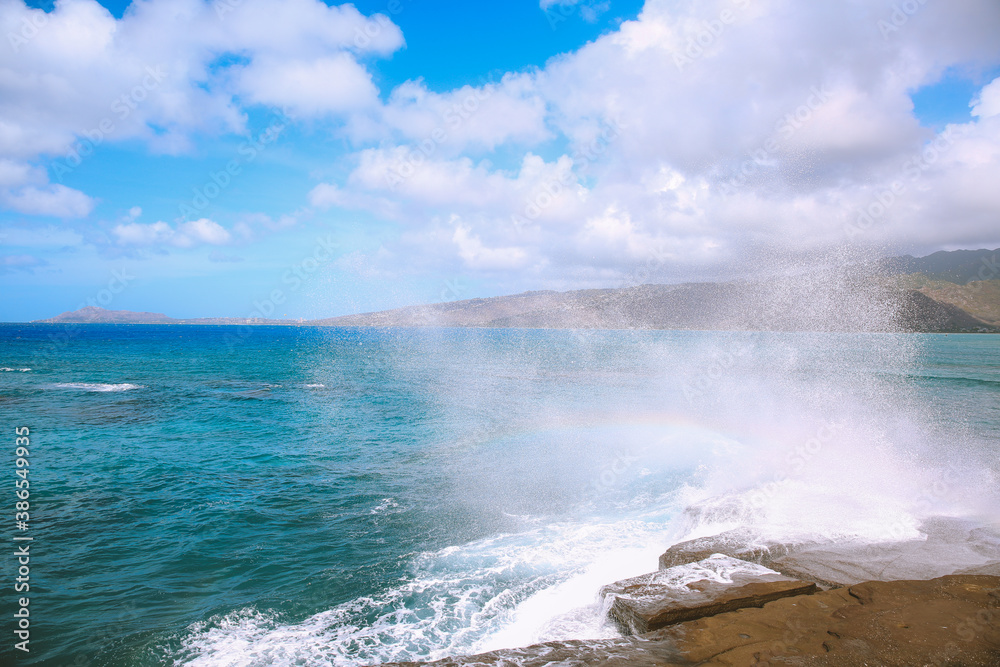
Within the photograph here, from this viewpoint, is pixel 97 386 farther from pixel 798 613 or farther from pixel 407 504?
pixel 798 613

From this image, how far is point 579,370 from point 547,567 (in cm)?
4638

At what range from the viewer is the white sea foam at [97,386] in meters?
38.5

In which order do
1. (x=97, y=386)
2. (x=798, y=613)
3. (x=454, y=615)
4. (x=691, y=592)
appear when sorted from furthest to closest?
(x=97, y=386) < (x=454, y=615) < (x=691, y=592) < (x=798, y=613)

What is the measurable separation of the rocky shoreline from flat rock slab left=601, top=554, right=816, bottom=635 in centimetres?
2

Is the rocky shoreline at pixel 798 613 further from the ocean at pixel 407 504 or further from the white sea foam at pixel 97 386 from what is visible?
the white sea foam at pixel 97 386

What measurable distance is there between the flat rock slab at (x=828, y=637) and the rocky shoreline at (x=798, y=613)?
1cm

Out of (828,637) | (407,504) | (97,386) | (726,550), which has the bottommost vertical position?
(407,504)

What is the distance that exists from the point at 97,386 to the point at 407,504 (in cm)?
4063

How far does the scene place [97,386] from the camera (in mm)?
40250

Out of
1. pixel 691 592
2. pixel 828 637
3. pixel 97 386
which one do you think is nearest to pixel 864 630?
pixel 828 637

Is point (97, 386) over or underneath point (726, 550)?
over

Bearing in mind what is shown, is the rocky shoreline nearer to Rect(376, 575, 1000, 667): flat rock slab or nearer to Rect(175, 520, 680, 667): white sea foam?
Rect(376, 575, 1000, 667): flat rock slab

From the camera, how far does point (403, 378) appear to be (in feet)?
163

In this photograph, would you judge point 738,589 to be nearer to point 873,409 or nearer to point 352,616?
point 352,616
